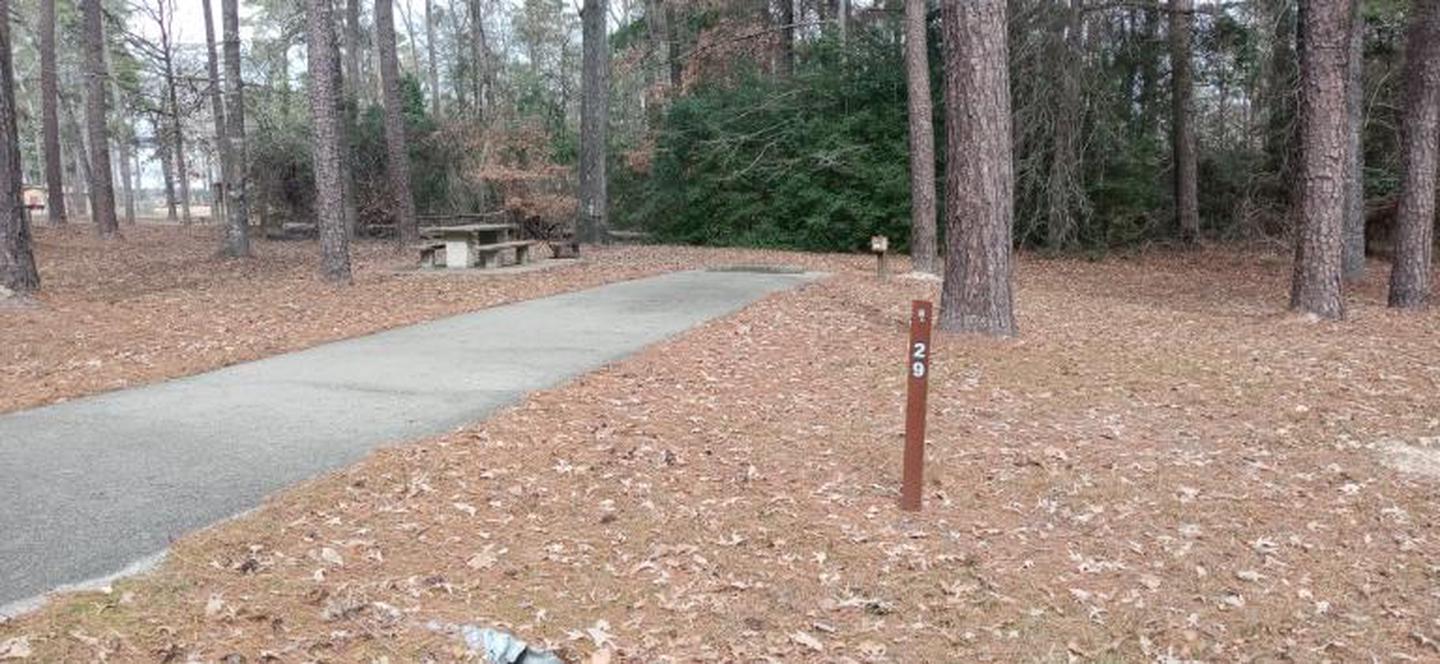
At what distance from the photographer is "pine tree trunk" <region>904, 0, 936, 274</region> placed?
13500mm

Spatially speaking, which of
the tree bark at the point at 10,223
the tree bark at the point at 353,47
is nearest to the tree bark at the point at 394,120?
the tree bark at the point at 353,47

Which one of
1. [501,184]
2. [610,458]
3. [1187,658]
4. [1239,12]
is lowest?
[1187,658]

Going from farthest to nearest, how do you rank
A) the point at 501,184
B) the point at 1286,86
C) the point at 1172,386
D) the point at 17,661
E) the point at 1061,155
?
the point at 501,184 < the point at 1061,155 < the point at 1286,86 < the point at 1172,386 < the point at 17,661

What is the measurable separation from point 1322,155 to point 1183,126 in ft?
38.4

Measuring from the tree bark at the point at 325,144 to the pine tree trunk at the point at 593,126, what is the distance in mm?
8690

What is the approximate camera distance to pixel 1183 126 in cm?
2038

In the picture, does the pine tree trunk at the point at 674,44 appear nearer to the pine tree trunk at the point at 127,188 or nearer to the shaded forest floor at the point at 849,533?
the pine tree trunk at the point at 127,188

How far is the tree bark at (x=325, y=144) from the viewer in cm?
1209

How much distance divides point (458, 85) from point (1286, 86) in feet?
91.6

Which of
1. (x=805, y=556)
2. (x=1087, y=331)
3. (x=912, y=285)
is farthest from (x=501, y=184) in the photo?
(x=805, y=556)

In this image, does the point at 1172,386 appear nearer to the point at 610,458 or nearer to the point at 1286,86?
the point at 610,458

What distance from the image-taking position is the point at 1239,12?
19.9 metres

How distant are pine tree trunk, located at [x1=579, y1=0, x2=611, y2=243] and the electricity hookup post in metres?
17.4

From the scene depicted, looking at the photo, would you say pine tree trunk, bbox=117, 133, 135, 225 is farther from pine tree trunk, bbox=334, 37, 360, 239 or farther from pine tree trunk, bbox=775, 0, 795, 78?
pine tree trunk, bbox=775, 0, 795, 78
